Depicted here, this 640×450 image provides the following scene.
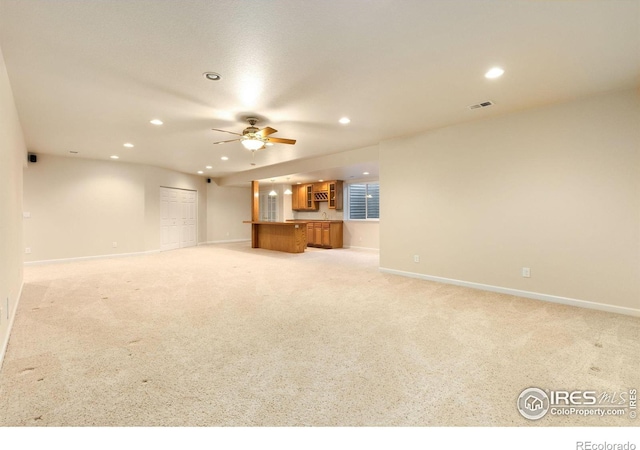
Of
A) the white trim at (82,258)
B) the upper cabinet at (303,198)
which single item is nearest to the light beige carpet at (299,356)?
the white trim at (82,258)

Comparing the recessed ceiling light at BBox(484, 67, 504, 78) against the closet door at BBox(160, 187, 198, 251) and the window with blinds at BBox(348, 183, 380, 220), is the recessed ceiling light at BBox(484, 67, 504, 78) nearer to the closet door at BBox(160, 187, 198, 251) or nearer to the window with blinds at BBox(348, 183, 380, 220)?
the window with blinds at BBox(348, 183, 380, 220)

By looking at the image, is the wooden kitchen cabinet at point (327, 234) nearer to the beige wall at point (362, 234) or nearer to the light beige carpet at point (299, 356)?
the beige wall at point (362, 234)

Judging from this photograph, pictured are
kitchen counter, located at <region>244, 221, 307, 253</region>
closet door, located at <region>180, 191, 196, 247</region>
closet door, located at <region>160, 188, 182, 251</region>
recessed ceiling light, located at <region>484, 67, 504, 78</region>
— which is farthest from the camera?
closet door, located at <region>180, 191, 196, 247</region>

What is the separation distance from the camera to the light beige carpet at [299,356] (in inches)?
64.2

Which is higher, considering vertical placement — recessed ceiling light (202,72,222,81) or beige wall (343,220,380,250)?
recessed ceiling light (202,72,222,81)

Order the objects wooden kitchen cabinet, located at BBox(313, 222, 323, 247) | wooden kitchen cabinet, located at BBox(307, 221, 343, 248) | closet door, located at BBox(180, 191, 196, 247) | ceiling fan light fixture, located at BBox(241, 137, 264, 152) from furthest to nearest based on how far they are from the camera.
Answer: wooden kitchen cabinet, located at BBox(313, 222, 323, 247), closet door, located at BBox(180, 191, 196, 247), wooden kitchen cabinet, located at BBox(307, 221, 343, 248), ceiling fan light fixture, located at BBox(241, 137, 264, 152)

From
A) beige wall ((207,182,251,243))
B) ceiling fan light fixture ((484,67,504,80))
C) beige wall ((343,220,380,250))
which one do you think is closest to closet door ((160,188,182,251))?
beige wall ((207,182,251,243))

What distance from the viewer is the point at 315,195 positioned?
10.2m

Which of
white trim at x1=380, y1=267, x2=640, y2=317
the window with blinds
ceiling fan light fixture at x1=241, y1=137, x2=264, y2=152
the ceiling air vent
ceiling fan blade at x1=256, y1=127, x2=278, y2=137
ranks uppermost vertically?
the ceiling air vent

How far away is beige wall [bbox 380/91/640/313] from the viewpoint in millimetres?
3242

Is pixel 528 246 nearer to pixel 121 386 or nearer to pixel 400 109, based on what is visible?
pixel 400 109

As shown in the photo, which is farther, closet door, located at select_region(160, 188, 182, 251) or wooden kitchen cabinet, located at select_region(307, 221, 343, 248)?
wooden kitchen cabinet, located at select_region(307, 221, 343, 248)

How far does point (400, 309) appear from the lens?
3430 millimetres

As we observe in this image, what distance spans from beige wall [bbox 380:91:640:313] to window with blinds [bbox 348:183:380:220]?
14.0 ft
